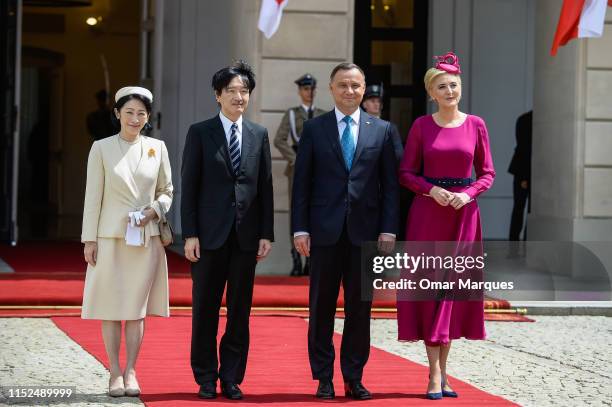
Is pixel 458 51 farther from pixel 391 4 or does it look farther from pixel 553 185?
pixel 553 185

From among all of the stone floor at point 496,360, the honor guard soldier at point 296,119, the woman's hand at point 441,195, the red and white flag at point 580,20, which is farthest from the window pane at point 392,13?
the woman's hand at point 441,195

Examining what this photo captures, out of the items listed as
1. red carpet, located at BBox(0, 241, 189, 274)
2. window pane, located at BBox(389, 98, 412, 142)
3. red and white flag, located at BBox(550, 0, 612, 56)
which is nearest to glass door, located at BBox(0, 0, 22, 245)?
red carpet, located at BBox(0, 241, 189, 274)

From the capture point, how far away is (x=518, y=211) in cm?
1491

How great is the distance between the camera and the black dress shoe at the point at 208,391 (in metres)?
6.92

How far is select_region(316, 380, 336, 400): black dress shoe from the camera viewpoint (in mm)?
7012

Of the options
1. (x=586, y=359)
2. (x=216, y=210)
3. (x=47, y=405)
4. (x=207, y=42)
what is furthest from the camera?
(x=207, y=42)

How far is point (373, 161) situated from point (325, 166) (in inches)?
10.1

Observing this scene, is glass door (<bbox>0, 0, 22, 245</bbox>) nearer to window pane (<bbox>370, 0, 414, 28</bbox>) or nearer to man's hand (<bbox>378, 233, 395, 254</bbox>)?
window pane (<bbox>370, 0, 414, 28</bbox>)

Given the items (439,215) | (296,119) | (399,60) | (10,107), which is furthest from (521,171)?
(439,215)

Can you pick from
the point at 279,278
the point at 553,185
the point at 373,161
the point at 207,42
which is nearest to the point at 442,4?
the point at 207,42

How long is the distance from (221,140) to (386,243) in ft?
3.34

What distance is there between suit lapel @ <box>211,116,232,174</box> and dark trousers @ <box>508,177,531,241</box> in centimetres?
822

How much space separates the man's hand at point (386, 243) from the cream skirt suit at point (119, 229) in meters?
1.14

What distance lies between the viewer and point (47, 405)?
6.55m
